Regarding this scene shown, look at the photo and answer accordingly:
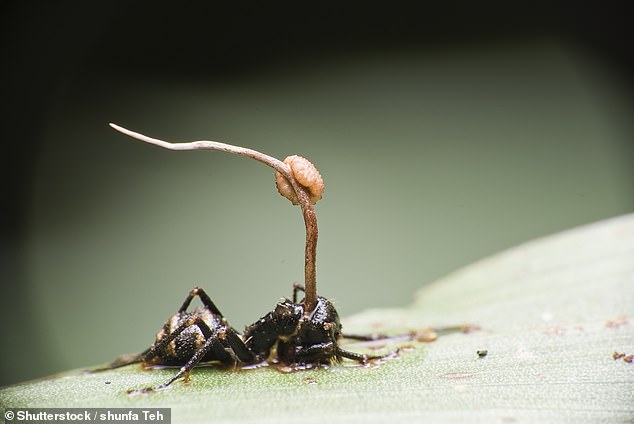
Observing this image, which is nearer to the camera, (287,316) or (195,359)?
(195,359)

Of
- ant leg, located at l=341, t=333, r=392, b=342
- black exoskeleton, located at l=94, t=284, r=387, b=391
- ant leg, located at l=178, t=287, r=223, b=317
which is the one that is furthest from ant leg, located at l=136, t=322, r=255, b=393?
ant leg, located at l=341, t=333, r=392, b=342

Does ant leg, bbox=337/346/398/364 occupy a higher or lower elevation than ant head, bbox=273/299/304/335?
lower

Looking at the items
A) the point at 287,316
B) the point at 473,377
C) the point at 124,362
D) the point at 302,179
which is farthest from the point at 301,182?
the point at 124,362

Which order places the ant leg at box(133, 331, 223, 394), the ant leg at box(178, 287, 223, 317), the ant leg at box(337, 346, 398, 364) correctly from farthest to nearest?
the ant leg at box(178, 287, 223, 317) < the ant leg at box(337, 346, 398, 364) < the ant leg at box(133, 331, 223, 394)

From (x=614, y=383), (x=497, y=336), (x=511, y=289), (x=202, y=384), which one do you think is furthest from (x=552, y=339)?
(x=202, y=384)

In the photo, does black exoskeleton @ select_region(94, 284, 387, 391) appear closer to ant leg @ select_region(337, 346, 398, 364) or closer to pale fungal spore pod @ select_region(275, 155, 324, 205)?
ant leg @ select_region(337, 346, 398, 364)

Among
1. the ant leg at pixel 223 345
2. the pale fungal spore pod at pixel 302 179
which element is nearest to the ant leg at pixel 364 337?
the ant leg at pixel 223 345

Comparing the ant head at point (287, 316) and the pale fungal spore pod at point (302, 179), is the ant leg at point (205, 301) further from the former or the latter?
the pale fungal spore pod at point (302, 179)

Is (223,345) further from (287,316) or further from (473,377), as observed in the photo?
(473,377)
